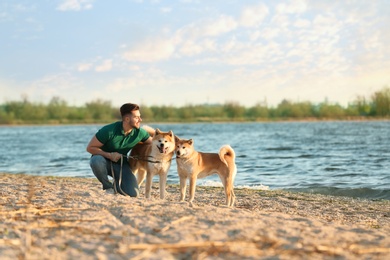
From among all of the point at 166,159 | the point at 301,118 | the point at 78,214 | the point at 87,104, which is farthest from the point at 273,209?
the point at 301,118

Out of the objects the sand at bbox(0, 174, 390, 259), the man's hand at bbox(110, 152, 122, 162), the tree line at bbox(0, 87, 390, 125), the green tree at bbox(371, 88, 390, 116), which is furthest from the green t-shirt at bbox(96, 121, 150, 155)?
the green tree at bbox(371, 88, 390, 116)

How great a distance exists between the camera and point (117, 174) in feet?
23.4

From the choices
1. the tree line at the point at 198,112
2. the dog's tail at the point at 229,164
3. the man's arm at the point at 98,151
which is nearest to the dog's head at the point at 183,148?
the dog's tail at the point at 229,164

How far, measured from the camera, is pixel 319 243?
377 cm

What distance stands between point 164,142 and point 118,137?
0.79 meters

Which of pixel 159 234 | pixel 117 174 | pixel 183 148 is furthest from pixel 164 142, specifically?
pixel 159 234

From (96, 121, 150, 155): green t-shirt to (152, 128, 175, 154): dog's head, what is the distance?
39 cm

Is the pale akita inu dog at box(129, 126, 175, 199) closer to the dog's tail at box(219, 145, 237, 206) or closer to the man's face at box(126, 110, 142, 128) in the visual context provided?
the man's face at box(126, 110, 142, 128)

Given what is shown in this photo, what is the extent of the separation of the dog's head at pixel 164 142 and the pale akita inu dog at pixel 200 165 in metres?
0.09

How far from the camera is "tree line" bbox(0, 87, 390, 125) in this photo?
67812mm

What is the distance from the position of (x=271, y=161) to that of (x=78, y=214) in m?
13.6

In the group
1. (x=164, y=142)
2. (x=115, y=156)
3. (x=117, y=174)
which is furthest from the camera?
(x=117, y=174)

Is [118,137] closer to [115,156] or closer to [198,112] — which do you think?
[115,156]

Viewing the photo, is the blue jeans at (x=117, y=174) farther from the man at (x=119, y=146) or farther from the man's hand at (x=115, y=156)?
the man's hand at (x=115, y=156)
